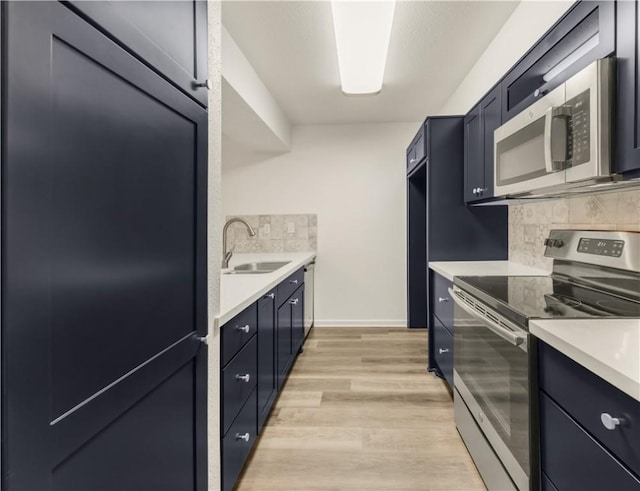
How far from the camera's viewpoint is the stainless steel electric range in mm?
1236

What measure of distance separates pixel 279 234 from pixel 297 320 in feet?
4.94

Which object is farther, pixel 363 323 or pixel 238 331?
pixel 363 323

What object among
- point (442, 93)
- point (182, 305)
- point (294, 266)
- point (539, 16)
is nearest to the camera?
point (182, 305)

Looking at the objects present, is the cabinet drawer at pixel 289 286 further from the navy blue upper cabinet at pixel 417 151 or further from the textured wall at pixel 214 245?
the navy blue upper cabinet at pixel 417 151

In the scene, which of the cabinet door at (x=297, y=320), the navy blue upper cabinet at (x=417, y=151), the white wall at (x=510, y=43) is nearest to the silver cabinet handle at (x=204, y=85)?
the white wall at (x=510, y=43)

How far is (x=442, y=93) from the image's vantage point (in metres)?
3.62

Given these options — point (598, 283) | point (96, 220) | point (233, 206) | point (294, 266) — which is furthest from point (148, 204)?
point (233, 206)

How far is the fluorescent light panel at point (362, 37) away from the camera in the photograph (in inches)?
75.3

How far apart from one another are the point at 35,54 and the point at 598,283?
201 cm

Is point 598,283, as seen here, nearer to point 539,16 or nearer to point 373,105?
point 539,16

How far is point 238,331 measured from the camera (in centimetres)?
158

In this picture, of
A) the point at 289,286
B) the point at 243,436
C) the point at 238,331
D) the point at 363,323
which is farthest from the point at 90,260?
the point at 363,323

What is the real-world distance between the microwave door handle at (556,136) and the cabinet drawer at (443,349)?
1277 mm

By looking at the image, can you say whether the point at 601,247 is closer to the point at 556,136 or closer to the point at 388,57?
the point at 556,136
